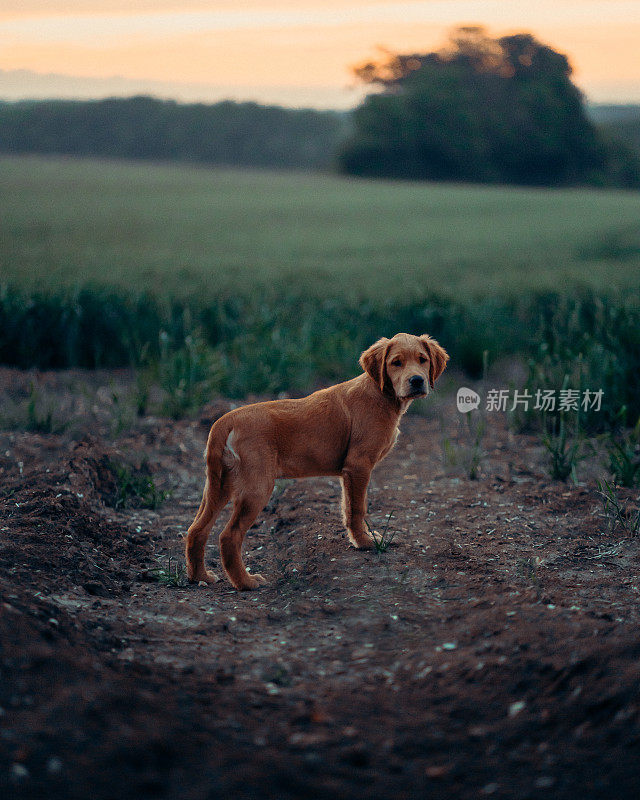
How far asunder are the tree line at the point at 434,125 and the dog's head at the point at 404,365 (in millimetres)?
19251

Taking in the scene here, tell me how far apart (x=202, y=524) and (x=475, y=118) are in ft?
71.1

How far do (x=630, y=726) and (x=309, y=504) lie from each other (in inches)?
118

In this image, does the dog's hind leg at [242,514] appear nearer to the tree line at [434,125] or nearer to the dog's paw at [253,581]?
the dog's paw at [253,581]

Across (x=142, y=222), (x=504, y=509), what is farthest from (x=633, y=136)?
(x=504, y=509)

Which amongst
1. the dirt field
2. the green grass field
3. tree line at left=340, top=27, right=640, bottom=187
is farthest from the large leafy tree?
the dirt field

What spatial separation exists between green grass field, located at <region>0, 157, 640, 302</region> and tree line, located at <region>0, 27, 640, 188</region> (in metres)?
3.04

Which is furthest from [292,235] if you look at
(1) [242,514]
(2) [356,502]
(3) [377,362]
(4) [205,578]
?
(1) [242,514]

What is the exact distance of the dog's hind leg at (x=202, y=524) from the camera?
3.82 meters

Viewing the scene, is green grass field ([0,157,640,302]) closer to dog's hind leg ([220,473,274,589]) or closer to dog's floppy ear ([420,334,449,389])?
dog's floppy ear ([420,334,449,389])

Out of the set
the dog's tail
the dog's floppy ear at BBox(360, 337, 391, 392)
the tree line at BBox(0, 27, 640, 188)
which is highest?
the tree line at BBox(0, 27, 640, 188)

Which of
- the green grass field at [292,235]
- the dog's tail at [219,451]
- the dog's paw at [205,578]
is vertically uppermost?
the green grass field at [292,235]

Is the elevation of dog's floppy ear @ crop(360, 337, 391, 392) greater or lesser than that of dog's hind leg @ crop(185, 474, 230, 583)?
greater

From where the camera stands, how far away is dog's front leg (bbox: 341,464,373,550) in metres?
4.04

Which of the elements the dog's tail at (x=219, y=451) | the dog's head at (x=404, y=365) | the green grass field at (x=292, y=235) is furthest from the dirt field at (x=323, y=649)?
the green grass field at (x=292, y=235)
